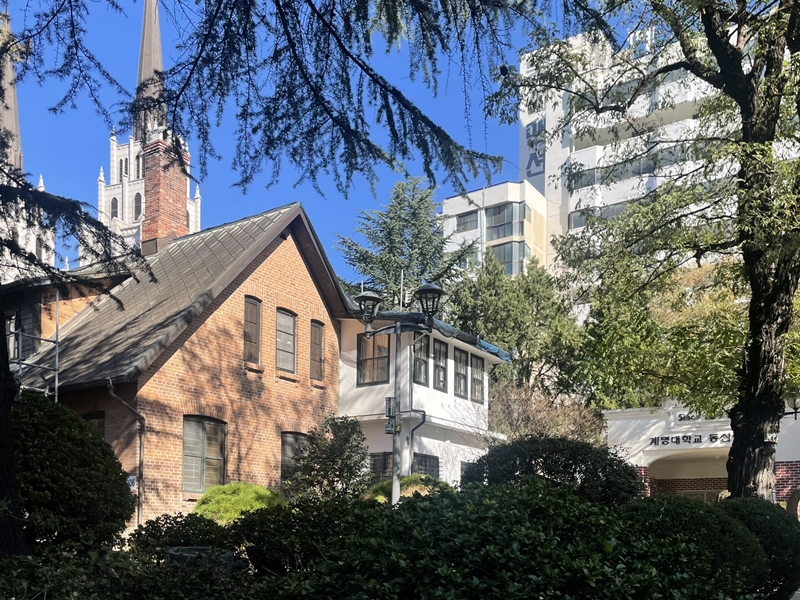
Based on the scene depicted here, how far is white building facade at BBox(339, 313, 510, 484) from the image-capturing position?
24.1 meters

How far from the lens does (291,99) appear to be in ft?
24.0

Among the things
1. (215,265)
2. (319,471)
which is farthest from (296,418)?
(215,265)

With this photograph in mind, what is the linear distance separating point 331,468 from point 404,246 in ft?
65.6

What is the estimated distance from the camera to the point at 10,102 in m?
11.2

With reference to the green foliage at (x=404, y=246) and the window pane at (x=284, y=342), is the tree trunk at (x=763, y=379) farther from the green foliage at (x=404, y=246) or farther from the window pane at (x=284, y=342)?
the green foliage at (x=404, y=246)

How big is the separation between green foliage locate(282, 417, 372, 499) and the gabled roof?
4.25m

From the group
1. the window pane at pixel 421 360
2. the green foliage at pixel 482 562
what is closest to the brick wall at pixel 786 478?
the window pane at pixel 421 360

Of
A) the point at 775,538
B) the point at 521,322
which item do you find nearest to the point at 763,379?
the point at 775,538

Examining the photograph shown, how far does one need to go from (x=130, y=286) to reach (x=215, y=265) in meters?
2.72

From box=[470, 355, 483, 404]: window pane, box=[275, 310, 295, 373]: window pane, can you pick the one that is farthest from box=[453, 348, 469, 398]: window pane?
box=[275, 310, 295, 373]: window pane

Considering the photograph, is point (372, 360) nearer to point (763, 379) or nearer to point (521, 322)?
point (521, 322)

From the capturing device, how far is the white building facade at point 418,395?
78.9ft

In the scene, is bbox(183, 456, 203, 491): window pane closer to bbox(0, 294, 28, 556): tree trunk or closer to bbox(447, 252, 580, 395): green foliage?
bbox(0, 294, 28, 556): tree trunk

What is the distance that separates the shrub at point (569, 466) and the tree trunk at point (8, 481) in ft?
26.2
